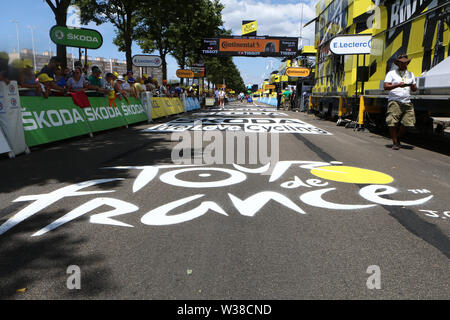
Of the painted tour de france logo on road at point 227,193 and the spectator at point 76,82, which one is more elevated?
the spectator at point 76,82

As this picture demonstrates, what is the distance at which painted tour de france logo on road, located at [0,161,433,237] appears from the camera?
345cm

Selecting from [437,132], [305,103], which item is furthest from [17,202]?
[305,103]

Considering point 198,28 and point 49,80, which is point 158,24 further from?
point 49,80

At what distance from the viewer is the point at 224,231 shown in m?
3.05

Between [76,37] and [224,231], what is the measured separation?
1115 centimetres

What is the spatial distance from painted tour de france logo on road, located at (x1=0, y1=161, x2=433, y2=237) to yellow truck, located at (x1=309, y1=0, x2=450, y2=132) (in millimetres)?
3279

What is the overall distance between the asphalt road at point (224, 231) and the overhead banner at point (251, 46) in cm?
3118

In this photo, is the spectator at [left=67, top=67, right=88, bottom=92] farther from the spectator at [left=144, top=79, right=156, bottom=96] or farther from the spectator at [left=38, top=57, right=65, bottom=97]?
the spectator at [left=144, top=79, right=156, bottom=96]

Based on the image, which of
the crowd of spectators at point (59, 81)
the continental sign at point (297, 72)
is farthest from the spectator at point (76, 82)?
the continental sign at point (297, 72)

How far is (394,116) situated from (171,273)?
7190 mm

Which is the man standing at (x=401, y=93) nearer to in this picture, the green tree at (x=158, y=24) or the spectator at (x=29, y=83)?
the spectator at (x=29, y=83)

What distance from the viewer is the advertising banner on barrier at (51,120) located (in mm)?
7238

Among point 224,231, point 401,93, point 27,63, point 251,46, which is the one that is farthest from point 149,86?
point 251,46

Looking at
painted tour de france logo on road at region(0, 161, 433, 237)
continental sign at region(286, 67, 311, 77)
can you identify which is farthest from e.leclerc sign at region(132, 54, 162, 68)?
continental sign at region(286, 67, 311, 77)
